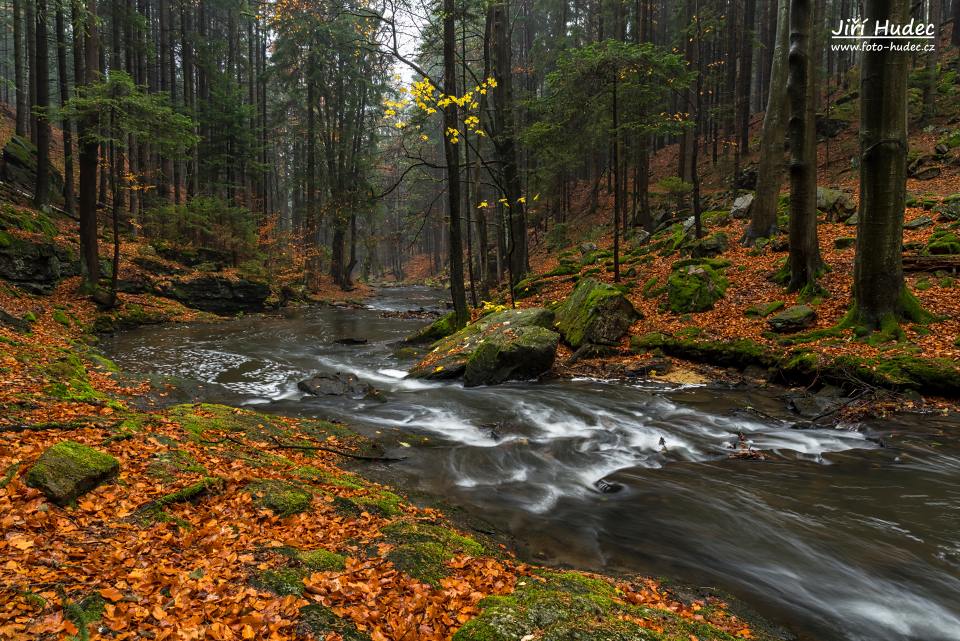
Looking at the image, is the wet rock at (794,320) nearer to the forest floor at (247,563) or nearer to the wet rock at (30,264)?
the forest floor at (247,563)

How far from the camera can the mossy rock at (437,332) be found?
1472 centimetres

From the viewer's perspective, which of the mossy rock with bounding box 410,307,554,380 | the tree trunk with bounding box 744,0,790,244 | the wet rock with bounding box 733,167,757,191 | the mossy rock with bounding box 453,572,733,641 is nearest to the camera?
the mossy rock with bounding box 453,572,733,641

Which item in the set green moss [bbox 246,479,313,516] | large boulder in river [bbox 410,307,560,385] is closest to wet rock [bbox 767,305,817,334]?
large boulder in river [bbox 410,307,560,385]

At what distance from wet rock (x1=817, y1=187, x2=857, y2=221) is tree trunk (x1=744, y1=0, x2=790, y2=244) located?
1.99m

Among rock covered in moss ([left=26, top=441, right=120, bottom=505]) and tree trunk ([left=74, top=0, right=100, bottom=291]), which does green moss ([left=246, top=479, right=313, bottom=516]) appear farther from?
tree trunk ([left=74, top=0, right=100, bottom=291])

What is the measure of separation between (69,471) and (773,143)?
17441mm

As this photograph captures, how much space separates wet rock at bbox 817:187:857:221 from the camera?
49.1 feet

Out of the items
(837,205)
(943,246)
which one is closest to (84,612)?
(943,246)

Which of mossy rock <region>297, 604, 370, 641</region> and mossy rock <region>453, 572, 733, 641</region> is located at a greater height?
mossy rock <region>297, 604, 370, 641</region>

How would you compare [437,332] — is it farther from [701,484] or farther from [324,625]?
[324,625]

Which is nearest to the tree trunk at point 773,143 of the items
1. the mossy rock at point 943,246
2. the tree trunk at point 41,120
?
the mossy rock at point 943,246

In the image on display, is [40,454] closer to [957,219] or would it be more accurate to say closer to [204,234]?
[957,219]

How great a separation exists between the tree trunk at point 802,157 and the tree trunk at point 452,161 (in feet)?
26.3

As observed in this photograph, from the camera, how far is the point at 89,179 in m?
14.7
